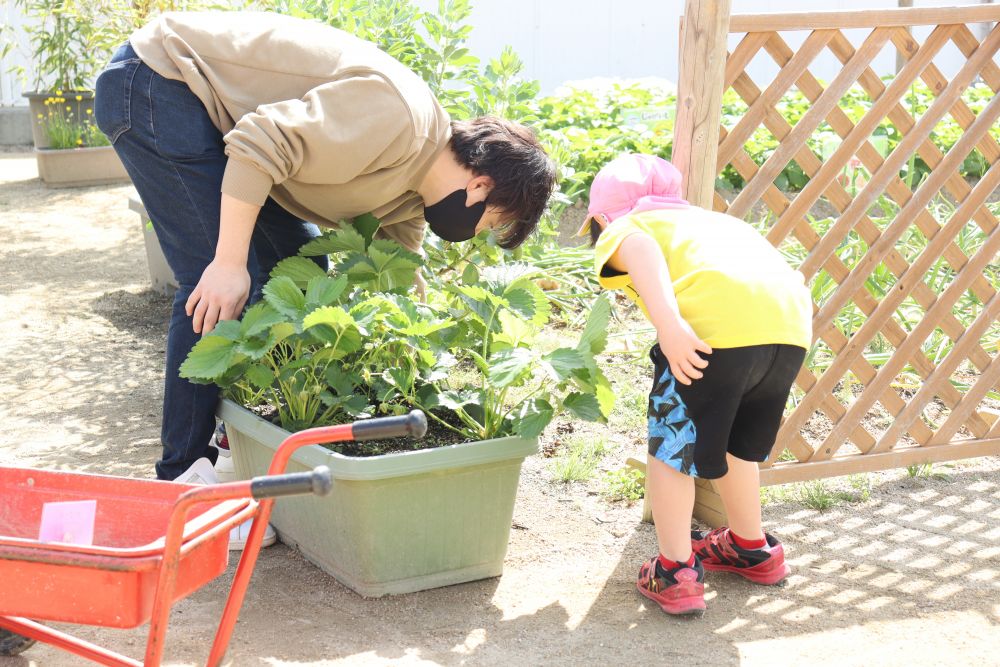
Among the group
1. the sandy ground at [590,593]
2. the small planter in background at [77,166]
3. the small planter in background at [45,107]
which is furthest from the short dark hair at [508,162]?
the small planter in background at [45,107]

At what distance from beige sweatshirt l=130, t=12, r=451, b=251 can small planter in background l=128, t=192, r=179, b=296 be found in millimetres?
1849

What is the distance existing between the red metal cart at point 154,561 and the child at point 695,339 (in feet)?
2.30

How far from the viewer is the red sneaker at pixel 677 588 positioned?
210 cm

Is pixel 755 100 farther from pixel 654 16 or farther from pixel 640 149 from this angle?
pixel 654 16

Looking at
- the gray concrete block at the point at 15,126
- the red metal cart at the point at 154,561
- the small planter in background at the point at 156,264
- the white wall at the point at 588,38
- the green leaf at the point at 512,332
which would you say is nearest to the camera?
the red metal cart at the point at 154,561

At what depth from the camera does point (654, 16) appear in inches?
325

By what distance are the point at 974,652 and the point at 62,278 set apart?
3.85 metres

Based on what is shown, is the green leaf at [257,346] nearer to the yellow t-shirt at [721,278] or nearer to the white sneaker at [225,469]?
the white sneaker at [225,469]

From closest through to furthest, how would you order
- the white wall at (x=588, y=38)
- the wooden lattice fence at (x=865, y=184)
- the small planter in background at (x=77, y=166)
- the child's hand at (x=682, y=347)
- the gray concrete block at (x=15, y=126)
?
the child's hand at (x=682, y=347) → the wooden lattice fence at (x=865, y=184) → the small planter in background at (x=77, y=166) → the gray concrete block at (x=15, y=126) → the white wall at (x=588, y=38)

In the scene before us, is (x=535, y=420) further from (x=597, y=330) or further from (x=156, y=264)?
(x=156, y=264)

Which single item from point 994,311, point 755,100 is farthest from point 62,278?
point 994,311

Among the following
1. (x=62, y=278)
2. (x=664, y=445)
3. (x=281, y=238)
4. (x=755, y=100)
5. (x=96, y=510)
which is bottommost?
(x=62, y=278)

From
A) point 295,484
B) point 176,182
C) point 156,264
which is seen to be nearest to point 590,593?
point 295,484

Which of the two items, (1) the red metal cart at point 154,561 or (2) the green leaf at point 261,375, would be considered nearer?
(1) the red metal cart at point 154,561
